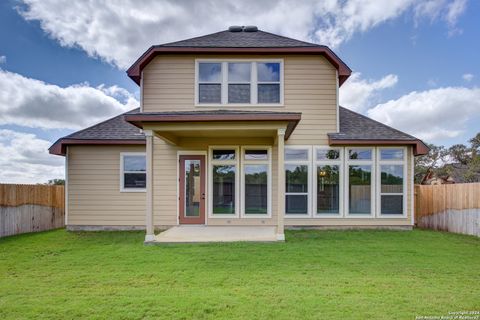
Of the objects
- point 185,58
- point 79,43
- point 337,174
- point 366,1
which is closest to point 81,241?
point 185,58

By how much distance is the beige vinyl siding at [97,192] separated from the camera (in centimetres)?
952

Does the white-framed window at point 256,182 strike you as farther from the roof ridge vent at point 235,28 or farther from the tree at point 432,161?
the tree at point 432,161

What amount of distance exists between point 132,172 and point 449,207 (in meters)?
10.1

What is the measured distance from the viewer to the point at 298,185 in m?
9.34

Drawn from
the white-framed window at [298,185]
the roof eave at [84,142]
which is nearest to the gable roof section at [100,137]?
the roof eave at [84,142]

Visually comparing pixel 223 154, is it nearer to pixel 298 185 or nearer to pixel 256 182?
pixel 256 182

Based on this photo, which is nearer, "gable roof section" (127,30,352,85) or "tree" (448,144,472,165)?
"gable roof section" (127,30,352,85)

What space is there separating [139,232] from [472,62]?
1677 cm

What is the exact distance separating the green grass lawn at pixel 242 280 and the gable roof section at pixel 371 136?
2.91m

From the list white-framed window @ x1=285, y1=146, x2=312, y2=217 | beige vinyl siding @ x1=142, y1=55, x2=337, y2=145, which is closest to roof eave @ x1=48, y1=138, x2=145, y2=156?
beige vinyl siding @ x1=142, y1=55, x2=337, y2=145

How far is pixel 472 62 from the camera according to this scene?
15.0 metres

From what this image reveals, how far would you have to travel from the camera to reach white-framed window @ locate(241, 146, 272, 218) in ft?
30.6

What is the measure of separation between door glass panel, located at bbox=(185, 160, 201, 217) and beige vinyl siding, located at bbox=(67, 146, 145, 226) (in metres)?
1.39

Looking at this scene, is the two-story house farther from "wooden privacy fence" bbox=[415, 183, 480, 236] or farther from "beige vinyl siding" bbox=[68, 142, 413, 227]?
"wooden privacy fence" bbox=[415, 183, 480, 236]
